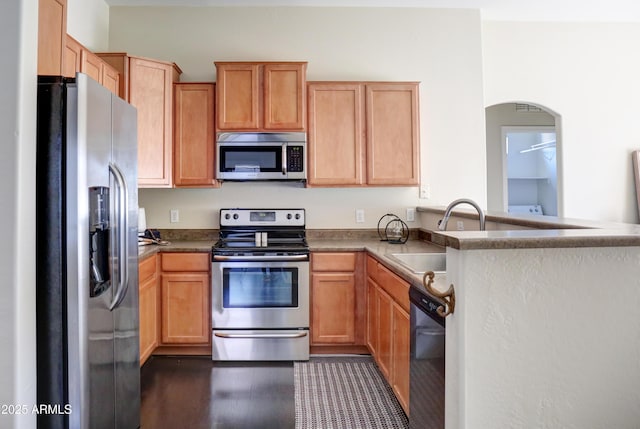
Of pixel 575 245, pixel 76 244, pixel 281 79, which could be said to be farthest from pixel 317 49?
pixel 575 245

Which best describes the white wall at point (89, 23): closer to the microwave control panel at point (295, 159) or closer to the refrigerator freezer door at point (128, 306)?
the refrigerator freezer door at point (128, 306)

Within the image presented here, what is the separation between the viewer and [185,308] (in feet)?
10.1

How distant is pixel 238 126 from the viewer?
325cm

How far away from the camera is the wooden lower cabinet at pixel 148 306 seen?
2.73 meters

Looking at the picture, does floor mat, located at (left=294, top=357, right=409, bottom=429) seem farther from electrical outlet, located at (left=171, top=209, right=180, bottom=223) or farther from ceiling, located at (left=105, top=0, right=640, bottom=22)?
ceiling, located at (left=105, top=0, right=640, bottom=22)

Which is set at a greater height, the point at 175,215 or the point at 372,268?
the point at 175,215

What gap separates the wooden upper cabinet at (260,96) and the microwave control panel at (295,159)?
16 centimetres

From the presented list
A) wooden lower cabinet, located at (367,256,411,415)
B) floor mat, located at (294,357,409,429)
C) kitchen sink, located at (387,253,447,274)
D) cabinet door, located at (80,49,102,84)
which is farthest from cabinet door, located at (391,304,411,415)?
cabinet door, located at (80,49,102,84)

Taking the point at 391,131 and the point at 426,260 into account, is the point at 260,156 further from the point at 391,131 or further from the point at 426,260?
the point at 426,260

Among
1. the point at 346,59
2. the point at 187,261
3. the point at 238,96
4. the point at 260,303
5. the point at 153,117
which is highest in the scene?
the point at 346,59

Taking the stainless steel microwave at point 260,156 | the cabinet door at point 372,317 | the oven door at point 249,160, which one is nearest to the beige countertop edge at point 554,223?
the cabinet door at point 372,317

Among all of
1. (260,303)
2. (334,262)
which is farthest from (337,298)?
(260,303)

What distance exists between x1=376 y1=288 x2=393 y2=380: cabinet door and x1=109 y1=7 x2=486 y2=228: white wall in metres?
1.16

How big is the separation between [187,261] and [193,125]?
1.12 meters
